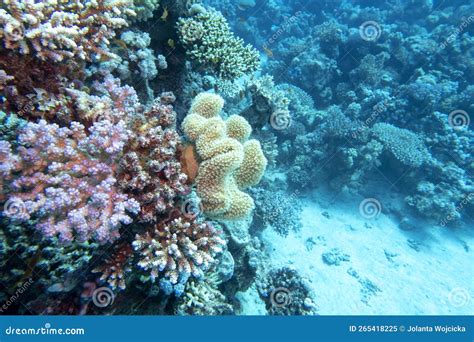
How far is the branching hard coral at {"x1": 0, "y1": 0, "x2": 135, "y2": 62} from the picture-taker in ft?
8.47

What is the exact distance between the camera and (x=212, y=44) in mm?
4773

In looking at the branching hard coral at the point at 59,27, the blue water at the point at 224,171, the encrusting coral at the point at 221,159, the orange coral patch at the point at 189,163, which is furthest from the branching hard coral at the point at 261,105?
the branching hard coral at the point at 59,27

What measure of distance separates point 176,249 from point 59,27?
2.31 m

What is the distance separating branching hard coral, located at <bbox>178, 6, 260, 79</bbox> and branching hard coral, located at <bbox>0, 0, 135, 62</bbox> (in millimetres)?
1370

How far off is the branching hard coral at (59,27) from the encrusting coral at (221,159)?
123 centimetres

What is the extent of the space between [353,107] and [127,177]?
988 centimetres

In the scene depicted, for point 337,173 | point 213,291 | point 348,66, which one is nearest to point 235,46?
point 213,291

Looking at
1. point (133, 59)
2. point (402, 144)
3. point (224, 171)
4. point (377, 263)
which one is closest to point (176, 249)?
point (224, 171)

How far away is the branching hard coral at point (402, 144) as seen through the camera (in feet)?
33.2

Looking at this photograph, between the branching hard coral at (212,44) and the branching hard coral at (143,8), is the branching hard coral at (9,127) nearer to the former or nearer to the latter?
the branching hard coral at (143,8)

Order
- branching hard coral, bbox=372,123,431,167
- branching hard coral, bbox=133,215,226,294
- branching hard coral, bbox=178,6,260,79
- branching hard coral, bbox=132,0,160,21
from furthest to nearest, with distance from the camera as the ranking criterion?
branching hard coral, bbox=372,123,431,167 → branching hard coral, bbox=178,6,260,79 → branching hard coral, bbox=132,0,160,21 → branching hard coral, bbox=133,215,226,294

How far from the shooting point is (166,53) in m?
4.90

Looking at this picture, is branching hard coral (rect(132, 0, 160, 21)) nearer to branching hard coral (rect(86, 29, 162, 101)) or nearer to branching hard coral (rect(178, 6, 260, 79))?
branching hard coral (rect(86, 29, 162, 101))

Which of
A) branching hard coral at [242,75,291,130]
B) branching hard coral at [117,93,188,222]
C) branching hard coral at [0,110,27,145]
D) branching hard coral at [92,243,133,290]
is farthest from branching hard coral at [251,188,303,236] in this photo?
branching hard coral at [0,110,27,145]
